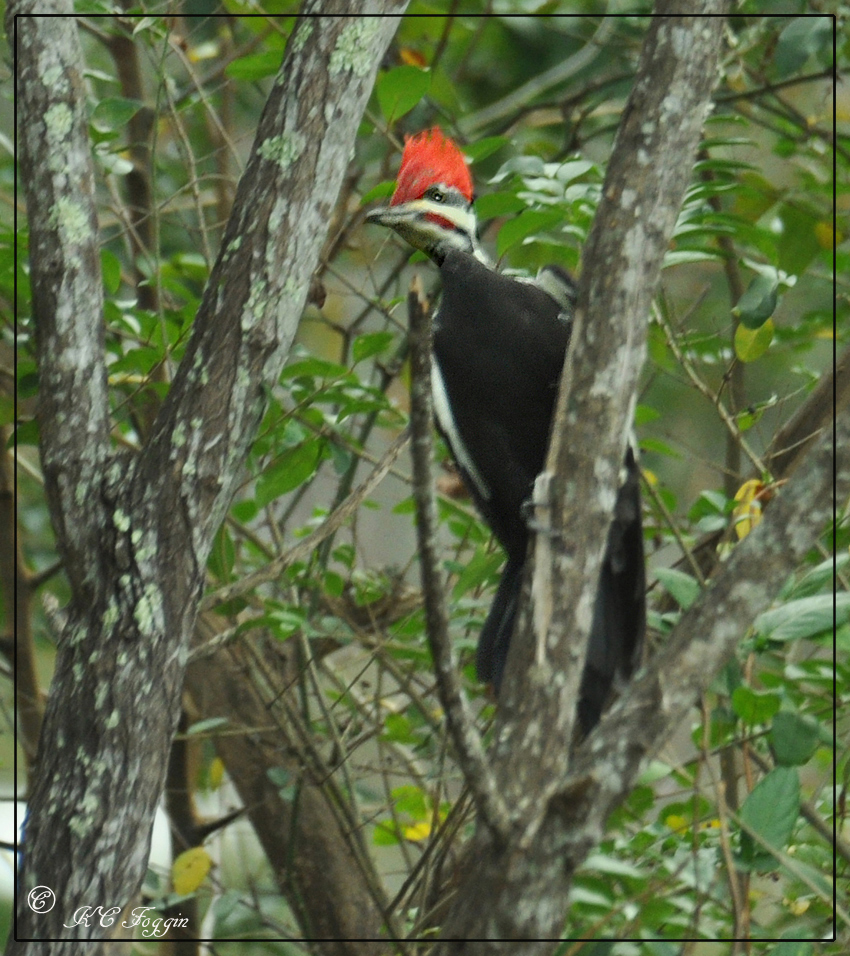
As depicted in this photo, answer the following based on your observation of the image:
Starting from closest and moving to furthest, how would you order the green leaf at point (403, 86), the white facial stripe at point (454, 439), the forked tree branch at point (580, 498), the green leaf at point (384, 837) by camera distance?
the forked tree branch at point (580, 498), the green leaf at point (403, 86), the white facial stripe at point (454, 439), the green leaf at point (384, 837)

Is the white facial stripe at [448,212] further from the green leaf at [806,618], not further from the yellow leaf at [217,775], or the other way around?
the yellow leaf at [217,775]

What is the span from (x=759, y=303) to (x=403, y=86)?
2.26 ft

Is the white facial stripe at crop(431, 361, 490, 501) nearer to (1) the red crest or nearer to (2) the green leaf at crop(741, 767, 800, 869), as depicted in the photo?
(1) the red crest

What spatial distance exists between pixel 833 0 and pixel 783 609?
1.94 metres

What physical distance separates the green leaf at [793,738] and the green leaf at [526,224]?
870mm

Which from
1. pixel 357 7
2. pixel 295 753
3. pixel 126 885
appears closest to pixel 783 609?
pixel 126 885

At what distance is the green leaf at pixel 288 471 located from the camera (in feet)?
6.91

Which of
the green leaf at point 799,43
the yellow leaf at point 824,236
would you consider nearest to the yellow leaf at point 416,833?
the yellow leaf at point 824,236

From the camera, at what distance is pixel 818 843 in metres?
2.03

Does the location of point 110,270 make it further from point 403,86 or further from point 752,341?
point 752,341

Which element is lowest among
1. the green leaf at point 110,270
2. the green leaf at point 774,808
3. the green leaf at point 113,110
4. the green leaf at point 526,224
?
the green leaf at point 774,808

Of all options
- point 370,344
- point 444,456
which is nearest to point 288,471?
point 370,344

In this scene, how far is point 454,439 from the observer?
7.32ft

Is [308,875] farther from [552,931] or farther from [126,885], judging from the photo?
[552,931]
